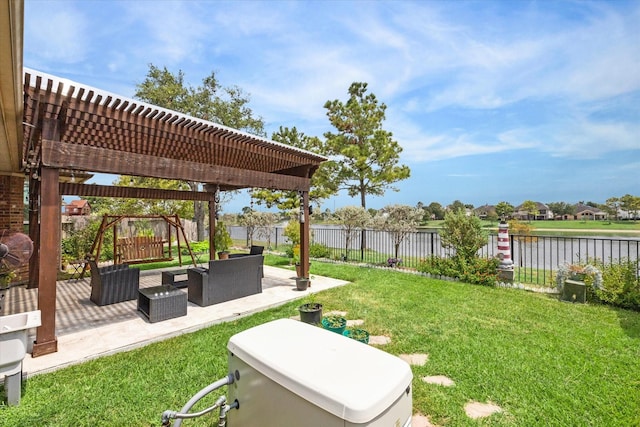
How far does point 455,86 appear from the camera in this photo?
1040 cm

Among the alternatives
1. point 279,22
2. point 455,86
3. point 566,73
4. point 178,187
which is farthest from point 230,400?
point 178,187

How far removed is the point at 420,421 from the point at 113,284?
206 inches

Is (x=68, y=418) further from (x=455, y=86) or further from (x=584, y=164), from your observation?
(x=584, y=164)

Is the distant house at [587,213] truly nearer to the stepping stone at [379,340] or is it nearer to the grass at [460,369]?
the grass at [460,369]

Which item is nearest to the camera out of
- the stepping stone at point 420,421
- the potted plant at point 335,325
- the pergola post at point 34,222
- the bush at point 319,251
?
the stepping stone at point 420,421

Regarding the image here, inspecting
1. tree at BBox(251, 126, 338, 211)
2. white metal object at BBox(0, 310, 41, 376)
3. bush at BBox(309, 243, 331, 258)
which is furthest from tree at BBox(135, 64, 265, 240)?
white metal object at BBox(0, 310, 41, 376)

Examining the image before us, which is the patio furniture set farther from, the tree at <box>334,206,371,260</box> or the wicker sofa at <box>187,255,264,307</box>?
the tree at <box>334,206,371,260</box>

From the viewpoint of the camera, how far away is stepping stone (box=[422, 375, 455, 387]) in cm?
265

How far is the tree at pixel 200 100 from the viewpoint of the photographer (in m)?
14.8

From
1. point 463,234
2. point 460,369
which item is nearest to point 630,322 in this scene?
point 463,234

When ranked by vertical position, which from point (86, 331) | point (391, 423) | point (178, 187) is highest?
point (178, 187)

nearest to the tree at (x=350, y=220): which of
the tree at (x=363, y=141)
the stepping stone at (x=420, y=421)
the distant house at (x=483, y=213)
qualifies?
the distant house at (x=483, y=213)

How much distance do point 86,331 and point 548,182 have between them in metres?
38.5

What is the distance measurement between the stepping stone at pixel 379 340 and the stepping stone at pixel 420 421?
1315 millimetres
